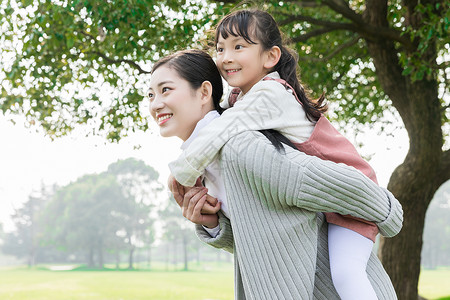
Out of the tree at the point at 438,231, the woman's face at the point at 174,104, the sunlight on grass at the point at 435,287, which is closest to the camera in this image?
the woman's face at the point at 174,104

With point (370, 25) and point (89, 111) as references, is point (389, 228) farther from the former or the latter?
point (89, 111)

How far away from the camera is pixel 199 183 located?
7.40 ft

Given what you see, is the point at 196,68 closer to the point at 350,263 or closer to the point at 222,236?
the point at 222,236

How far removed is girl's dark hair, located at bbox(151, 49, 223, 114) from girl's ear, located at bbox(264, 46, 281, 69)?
0.76 feet

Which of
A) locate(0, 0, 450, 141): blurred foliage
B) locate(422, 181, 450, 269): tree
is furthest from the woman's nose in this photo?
locate(422, 181, 450, 269): tree

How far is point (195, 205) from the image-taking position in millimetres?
→ 2150

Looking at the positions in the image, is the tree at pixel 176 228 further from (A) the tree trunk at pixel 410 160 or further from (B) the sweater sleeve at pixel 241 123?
(B) the sweater sleeve at pixel 241 123

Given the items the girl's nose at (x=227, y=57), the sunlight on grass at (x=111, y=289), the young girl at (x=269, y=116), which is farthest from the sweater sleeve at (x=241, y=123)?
the sunlight on grass at (x=111, y=289)

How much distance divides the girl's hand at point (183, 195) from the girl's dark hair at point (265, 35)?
546 mm

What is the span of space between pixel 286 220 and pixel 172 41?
4.98m

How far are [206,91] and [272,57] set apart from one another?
1.12ft

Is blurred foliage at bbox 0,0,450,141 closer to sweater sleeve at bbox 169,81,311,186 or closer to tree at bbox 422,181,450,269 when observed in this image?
sweater sleeve at bbox 169,81,311,186

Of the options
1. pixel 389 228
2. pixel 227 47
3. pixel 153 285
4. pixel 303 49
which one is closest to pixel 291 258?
pixel 389 228

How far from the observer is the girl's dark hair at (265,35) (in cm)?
227
